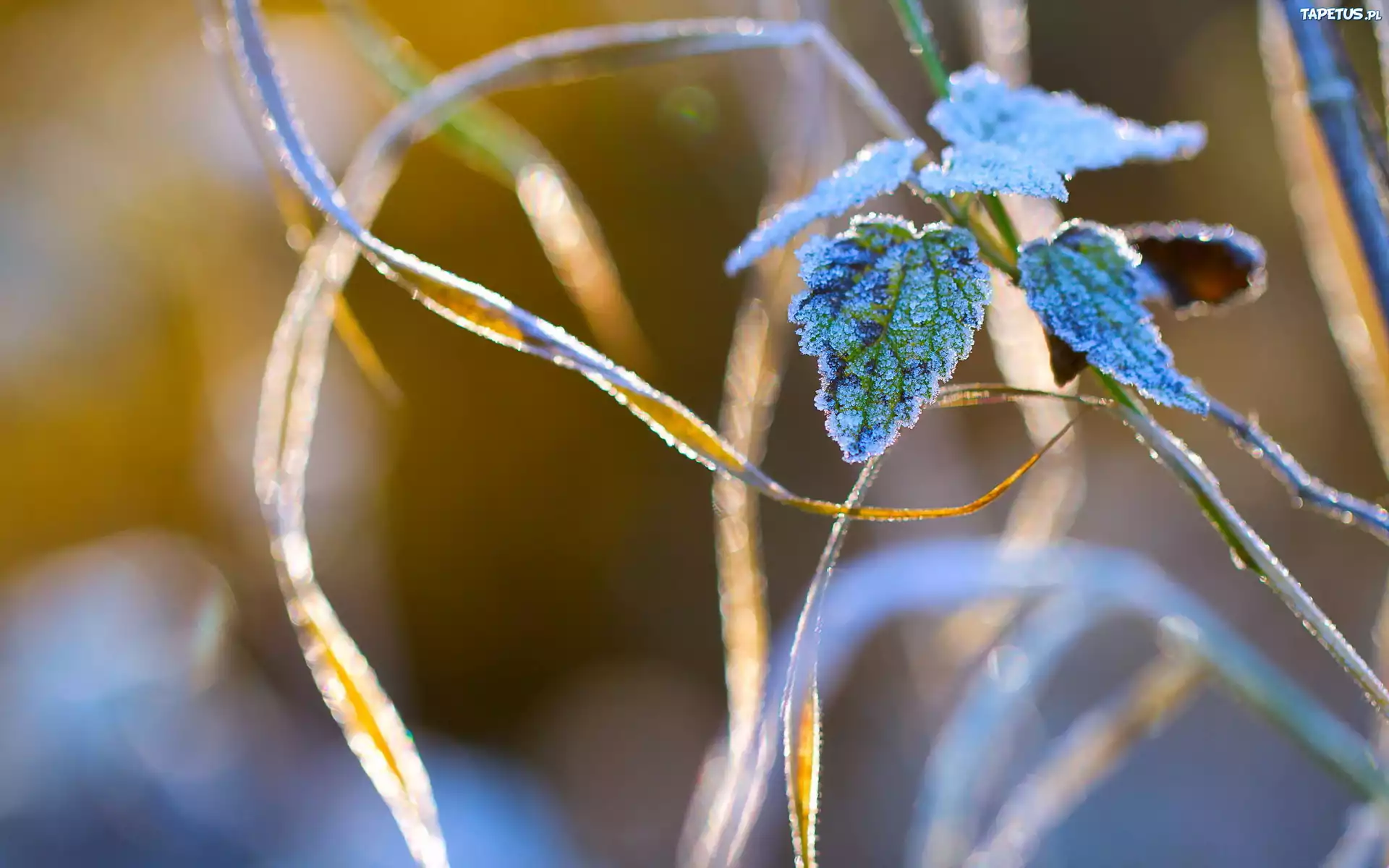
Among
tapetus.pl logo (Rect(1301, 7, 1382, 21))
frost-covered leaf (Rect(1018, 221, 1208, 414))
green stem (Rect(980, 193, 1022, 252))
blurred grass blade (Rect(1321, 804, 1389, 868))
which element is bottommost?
blurred grass blade (Rect(1321, 804, 1389, 868))

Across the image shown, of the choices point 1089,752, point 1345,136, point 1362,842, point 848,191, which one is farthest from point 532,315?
point 1362,842

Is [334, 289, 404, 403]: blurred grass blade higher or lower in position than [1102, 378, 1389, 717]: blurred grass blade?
higher

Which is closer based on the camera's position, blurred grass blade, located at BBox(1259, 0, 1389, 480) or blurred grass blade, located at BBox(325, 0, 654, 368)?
blurred grass blade, located at BBox(1259, 0, 1389, 480)

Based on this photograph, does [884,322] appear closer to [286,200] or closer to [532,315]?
[532,315]

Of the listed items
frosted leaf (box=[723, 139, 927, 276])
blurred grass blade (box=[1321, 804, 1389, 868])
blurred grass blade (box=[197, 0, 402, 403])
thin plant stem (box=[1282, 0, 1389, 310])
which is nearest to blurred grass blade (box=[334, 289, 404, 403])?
blurred grass blade (box=[197, 0, 402, 403])

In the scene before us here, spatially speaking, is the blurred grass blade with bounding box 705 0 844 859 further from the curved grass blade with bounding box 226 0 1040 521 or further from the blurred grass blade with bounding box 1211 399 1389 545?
the blurred grass blade with bounding box 1211 399 1389 545

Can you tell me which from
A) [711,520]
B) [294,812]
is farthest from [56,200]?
[711,520]

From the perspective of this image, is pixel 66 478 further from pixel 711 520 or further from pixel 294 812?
pixel 711 520
